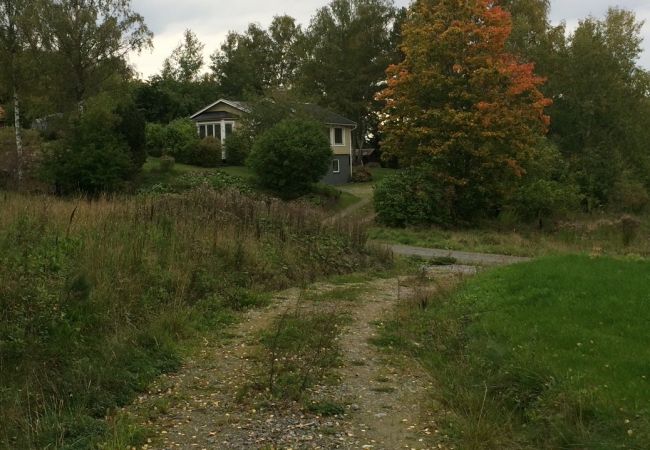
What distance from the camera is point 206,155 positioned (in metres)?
40.3

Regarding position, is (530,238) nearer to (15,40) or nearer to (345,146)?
(15,40)

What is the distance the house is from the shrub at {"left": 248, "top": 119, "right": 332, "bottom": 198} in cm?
712

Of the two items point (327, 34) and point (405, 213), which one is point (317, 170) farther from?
point (327, 34)

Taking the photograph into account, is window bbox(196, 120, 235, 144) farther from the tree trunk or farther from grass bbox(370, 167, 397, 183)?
the tree trunk

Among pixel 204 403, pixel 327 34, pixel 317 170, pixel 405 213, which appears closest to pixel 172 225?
pixel 204 403

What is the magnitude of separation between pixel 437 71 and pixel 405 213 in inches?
248

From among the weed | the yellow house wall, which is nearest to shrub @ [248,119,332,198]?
the yellow house wall

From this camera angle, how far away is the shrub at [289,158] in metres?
33.3

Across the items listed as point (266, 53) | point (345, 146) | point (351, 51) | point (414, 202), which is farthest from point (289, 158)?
point (266, 53)

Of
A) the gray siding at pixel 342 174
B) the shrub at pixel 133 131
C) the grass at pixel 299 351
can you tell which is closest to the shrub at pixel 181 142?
the shrub at pixel 133 131

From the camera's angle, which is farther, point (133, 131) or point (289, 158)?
point (289, 158)

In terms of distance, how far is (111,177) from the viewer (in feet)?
97.5

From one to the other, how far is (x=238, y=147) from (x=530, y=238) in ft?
72.8

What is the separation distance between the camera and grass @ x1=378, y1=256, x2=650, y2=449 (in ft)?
15.0
